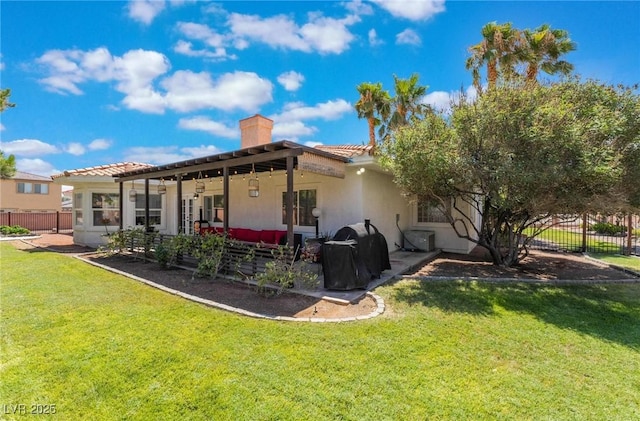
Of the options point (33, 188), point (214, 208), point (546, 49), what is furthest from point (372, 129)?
point (33, 188)

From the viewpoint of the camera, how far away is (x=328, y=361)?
3.49 m

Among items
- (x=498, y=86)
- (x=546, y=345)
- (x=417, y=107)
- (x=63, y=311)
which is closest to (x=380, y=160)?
(x=498, y=86)

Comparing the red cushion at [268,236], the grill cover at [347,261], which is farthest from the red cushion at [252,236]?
the grill cover at [347,261]

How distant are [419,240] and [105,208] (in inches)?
540

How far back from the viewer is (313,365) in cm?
341

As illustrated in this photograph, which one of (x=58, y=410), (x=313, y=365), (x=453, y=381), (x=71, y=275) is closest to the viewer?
(x=58, y=410)

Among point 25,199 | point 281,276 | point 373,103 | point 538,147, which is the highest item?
point 373,103

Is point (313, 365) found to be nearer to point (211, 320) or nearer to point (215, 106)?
point (211, 320)

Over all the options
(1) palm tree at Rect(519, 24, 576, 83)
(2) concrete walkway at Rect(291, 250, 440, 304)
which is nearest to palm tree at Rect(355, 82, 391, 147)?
(1) palm tree at Rect(519, 24, 576, 83)

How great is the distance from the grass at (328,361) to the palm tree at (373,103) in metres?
13.6

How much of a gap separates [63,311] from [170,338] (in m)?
2.47

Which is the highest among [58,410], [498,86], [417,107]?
[417,107]

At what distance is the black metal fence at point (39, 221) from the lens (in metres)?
20.4

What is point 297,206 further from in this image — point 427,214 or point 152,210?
point 152,210
